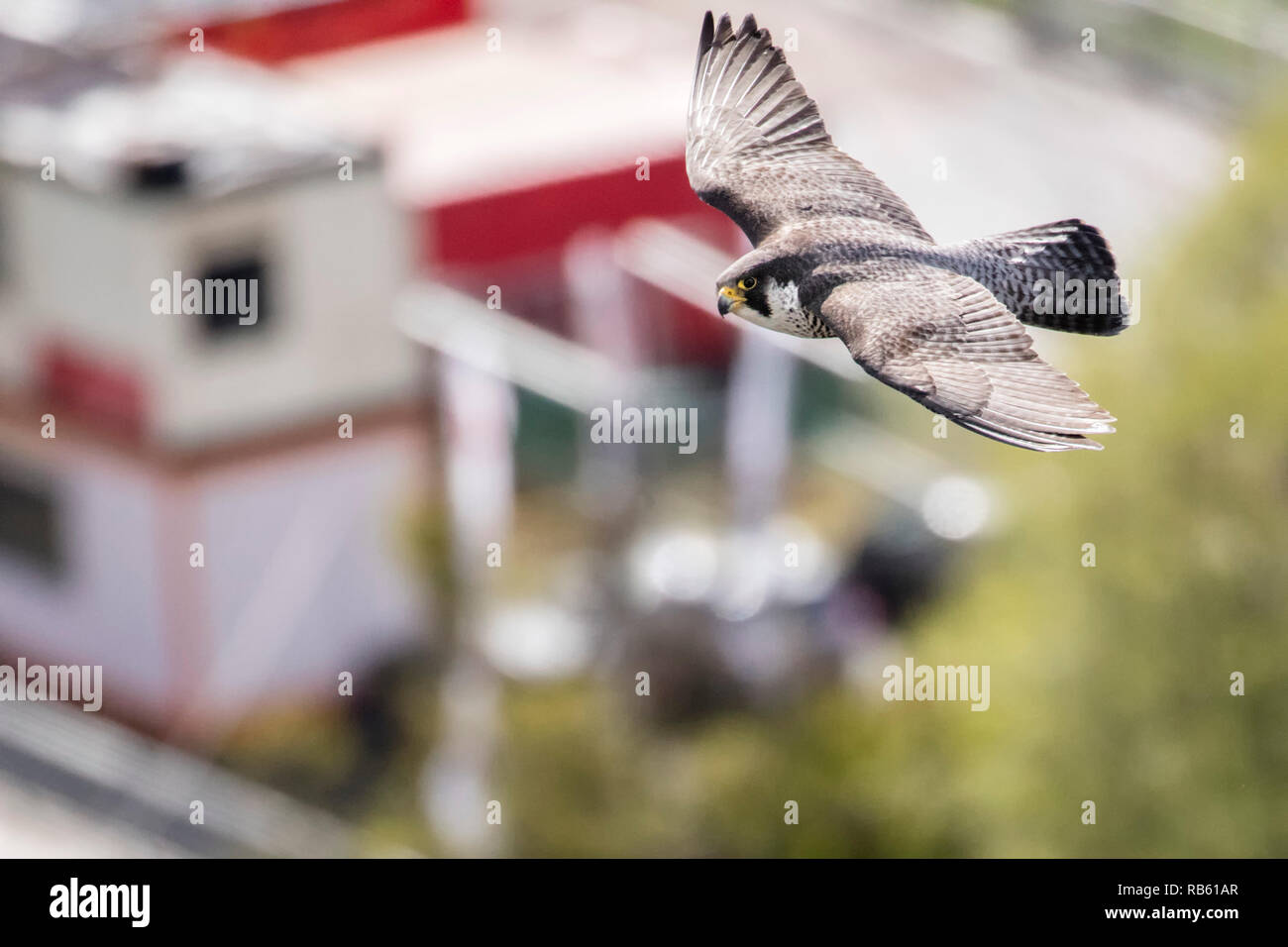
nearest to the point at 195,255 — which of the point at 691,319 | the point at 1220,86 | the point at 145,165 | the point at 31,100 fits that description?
the point at 145,165

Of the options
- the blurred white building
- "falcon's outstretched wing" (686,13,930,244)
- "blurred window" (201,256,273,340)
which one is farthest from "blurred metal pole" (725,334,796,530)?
"falcon's outstretched wing" (686,13,930,244)

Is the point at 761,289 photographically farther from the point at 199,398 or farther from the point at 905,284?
the point at 199,398

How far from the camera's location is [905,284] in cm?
434

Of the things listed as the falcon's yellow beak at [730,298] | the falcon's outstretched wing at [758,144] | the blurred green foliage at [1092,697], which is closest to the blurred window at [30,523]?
the blurred green foliage at [1092,697]

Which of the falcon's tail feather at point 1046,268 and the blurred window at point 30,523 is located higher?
the blurred window at point 30,523

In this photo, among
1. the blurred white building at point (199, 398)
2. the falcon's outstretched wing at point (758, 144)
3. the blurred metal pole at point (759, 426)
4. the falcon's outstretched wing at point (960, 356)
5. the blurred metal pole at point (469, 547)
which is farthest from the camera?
the blurred metal pole at point (759, 426)

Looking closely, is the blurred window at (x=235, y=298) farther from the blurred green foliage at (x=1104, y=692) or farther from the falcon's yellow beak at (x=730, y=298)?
the falcon's yellow beak at (x=730, y=298)

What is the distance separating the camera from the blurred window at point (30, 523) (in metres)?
36.6

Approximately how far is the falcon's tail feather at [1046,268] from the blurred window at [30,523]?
33.7 metres

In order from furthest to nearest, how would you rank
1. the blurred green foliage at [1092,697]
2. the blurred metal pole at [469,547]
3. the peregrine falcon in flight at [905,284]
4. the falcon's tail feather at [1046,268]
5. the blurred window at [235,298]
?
the blurred window at [235,298] → the blurred metal pole at [469,547] → the blurred green foliage at [1092,697] → the falcon's tail feather at [1046,268] → the peregrine falcon in flight at [905,284]

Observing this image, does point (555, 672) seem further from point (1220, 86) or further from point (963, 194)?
point (1220, 86)

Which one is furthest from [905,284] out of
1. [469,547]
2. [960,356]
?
[469,547]

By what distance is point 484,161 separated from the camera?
38.5m

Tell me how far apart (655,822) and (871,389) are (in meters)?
12.1
